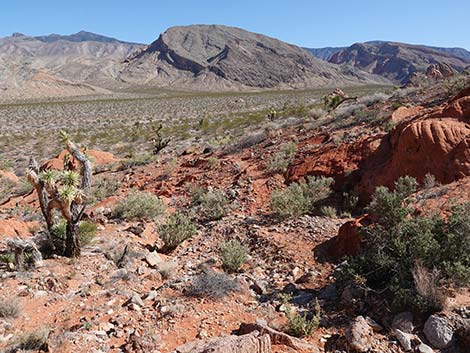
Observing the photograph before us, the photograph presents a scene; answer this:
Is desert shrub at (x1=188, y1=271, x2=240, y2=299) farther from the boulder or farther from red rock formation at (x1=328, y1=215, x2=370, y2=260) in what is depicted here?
red rock formation at (x1=328, y1=215, x2=370, y2=260)

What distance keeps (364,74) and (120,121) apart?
15094cm

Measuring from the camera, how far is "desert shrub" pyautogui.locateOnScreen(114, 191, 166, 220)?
33.1ft

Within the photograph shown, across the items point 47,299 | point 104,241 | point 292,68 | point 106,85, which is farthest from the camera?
point 292,68

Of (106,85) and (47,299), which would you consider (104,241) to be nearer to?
(47,299)

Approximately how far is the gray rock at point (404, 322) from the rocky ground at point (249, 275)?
12 millimetres

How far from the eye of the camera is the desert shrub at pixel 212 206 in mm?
10047

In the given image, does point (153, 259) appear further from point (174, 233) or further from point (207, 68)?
point (207, 68)

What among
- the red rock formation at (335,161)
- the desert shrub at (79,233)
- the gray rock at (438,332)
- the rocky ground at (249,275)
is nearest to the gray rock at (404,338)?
the rocky ground at (249,275)

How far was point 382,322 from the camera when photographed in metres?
5.02

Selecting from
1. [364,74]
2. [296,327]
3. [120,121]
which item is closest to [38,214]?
[296,327]

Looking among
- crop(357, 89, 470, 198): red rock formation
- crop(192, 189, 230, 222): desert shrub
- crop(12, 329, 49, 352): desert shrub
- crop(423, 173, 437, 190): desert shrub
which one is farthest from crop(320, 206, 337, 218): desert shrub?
crop(12, 329, 49, 352): desert shrub

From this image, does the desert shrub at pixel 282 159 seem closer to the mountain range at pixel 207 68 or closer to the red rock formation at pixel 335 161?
the red rock formation at pixel 335 161

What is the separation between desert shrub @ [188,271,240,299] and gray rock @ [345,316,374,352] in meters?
1.89

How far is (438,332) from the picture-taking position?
4.58 m
